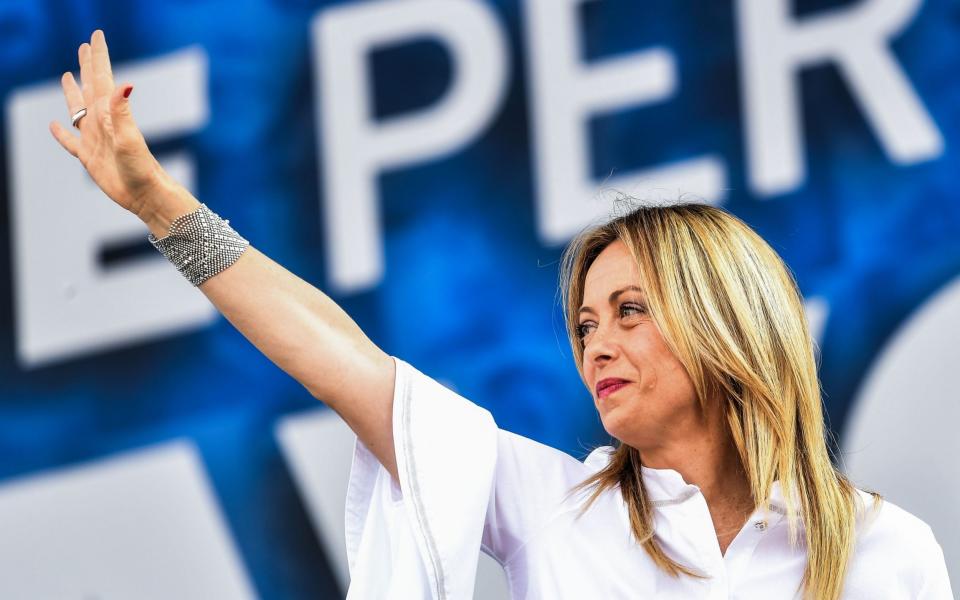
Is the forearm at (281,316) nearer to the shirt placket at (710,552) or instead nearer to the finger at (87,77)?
the finger at (87,77)

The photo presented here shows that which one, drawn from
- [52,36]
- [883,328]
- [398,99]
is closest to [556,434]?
[883,328]

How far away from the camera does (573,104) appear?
3.18 metres

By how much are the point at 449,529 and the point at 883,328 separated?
1.47m

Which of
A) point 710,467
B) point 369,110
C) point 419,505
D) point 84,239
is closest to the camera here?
point 419,505

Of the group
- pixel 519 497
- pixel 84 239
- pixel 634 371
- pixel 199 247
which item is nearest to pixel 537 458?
pixel 519 497

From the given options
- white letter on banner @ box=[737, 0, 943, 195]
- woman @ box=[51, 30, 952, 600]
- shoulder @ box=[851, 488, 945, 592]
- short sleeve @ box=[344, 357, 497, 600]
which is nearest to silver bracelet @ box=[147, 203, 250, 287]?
woman @ box=[51, 30, 952, 600]

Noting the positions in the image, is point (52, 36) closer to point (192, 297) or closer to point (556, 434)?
point (192, 297)

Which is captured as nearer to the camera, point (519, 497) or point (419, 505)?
point (419, 505)

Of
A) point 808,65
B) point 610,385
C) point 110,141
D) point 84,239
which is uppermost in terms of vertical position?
point 808,65

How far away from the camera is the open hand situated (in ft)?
5.22

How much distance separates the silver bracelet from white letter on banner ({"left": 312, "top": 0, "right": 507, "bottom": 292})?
154 cm

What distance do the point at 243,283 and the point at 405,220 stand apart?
1599mm

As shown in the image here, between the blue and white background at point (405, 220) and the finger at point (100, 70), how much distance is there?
5.04 feet

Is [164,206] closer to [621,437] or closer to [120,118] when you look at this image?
[120,118]
